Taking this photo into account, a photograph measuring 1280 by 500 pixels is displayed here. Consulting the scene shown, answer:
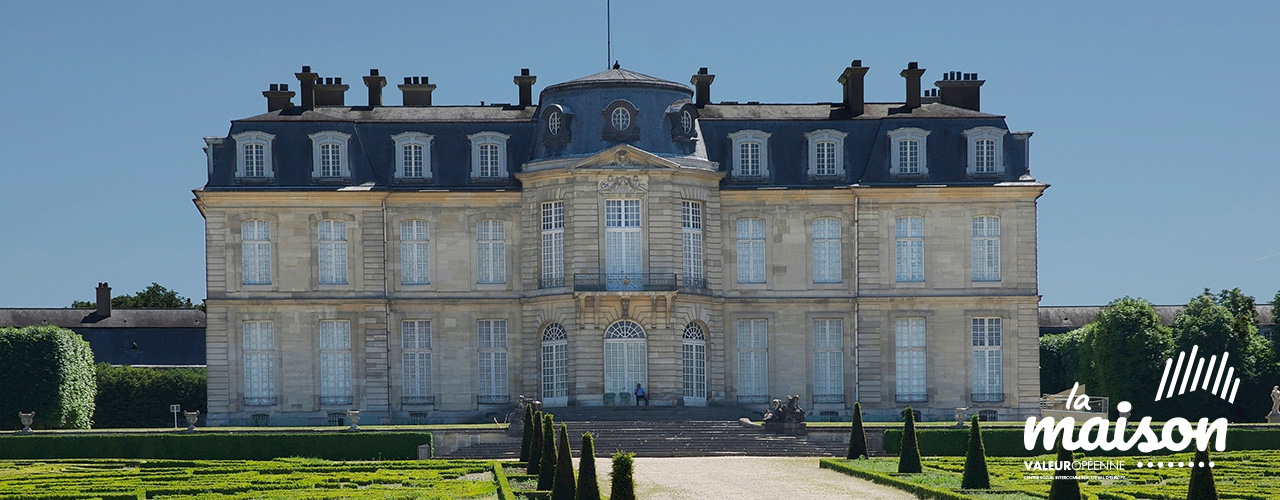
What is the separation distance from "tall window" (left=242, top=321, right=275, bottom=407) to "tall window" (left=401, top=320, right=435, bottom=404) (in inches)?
121

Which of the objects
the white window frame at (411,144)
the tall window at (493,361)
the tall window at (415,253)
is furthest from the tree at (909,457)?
the white window frame at (411,144)

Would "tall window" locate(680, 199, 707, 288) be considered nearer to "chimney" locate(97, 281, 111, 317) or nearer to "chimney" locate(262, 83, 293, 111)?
"chimney" locate(262, 83, 293, 111)

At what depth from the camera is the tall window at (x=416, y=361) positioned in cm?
4619

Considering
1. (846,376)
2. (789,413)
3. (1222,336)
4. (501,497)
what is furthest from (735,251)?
(501,497)

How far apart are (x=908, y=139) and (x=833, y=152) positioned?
1803mm

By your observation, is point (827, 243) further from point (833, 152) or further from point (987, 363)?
point (987, 363)

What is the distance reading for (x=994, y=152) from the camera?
152ft

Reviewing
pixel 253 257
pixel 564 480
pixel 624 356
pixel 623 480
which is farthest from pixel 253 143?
pixel 623 480

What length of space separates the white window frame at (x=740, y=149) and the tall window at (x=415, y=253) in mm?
7541

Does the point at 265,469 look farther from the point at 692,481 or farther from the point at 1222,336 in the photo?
the point at 1222,336

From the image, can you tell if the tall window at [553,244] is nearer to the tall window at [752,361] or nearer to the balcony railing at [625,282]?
the balcony railing at [625,282]

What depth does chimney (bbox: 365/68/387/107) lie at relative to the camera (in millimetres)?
48656

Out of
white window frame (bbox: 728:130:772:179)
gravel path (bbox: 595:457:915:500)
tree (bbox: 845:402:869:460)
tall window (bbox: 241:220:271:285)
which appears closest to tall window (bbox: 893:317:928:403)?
white window frame (bbox: 728:130:772:179)

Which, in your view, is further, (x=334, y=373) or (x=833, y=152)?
(x=833, y=152)
